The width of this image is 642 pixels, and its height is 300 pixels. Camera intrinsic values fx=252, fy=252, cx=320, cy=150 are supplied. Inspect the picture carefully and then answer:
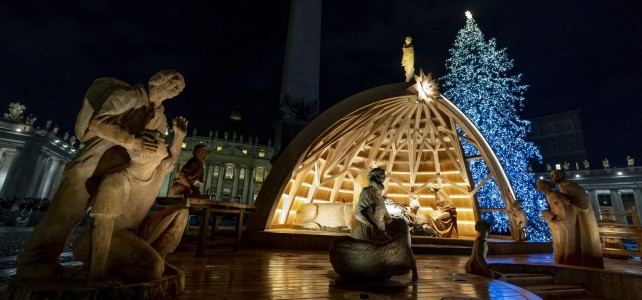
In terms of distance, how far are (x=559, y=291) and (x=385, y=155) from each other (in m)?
8.91

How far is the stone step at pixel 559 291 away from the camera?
14.1 feet

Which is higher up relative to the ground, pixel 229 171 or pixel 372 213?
pixel 229 171

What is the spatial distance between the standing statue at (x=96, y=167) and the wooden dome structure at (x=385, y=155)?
5455 mm

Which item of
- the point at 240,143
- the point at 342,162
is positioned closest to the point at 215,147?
the point at 240,143

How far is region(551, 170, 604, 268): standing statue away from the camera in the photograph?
4906 mm

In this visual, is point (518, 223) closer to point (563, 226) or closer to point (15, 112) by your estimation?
point (563, 226)

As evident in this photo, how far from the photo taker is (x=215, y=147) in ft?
155

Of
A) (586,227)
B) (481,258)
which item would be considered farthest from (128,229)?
(586,227)

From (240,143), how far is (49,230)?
49375 millimetres

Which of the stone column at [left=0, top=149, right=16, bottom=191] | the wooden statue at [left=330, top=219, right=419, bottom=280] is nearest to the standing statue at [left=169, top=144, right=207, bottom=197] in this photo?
the wooden statue at [left=330, top=219, right=419, bottom=280]

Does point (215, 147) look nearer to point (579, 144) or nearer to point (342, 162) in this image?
point (342, 162)

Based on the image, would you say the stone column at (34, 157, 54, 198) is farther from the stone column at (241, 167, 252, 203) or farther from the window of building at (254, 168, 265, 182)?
the window of building at (254, 168, 265, 182)

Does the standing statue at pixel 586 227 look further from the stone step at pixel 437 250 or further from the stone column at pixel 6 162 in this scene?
the stone column at pixel 6 162

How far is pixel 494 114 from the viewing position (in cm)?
1600
